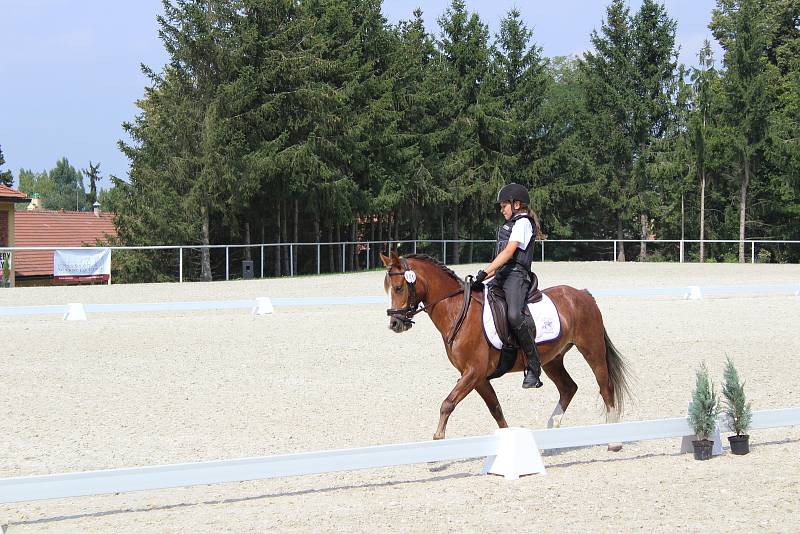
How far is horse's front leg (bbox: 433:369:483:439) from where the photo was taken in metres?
6.92

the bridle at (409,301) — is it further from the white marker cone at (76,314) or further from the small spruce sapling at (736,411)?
the white marker cone at (76,314)

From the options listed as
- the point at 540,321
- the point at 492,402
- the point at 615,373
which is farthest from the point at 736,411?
the point at 492,402

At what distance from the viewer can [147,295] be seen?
23.6 m

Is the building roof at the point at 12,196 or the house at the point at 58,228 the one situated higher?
the building roof at the point at 12,196

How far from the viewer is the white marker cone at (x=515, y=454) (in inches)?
258

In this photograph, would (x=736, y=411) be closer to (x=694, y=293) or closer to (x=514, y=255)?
(x=514, y=255)

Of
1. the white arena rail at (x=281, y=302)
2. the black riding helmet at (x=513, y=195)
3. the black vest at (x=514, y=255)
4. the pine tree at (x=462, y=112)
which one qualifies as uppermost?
the pine tree at (x=462, y=112)

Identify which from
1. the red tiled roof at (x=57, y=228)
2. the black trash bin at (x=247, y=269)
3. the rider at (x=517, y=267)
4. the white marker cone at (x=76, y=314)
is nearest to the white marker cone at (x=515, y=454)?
the rider at (x=517, y=267)

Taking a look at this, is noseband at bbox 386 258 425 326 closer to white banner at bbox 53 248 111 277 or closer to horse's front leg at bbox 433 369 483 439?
horse's front leg at bbox 433 369 483 439

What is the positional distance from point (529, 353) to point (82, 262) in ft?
76.4

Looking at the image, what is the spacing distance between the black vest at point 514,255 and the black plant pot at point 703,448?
6.41ft

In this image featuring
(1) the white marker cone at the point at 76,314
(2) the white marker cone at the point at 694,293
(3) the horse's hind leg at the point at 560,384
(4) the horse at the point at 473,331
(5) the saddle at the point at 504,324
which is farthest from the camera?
(2) the white marker cone at the point at 694,293

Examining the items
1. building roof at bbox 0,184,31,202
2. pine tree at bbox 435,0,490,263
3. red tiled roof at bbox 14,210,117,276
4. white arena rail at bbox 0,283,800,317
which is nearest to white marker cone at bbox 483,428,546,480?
white arena rail at bbox 0,283,800,317

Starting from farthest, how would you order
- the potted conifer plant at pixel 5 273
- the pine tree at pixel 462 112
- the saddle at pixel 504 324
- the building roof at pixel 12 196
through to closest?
the pine tree at pixel 462 112, the building roof at pixel 12 196, the potted conifer plant at pixel 5 273, the saddle at pixel 504 324
